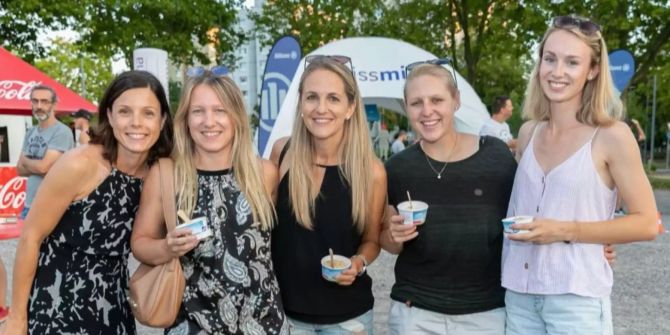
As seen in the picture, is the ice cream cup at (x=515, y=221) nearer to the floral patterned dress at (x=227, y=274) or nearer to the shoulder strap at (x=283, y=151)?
the floral patterned dress at (x=227, y=274)

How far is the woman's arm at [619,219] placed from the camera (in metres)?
2.19

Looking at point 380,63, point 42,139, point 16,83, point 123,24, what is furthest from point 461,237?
point 123,24

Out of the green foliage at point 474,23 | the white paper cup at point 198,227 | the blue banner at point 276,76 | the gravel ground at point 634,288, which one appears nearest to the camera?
the white paper cup at point 198,227

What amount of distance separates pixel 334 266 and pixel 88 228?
1.08 meters

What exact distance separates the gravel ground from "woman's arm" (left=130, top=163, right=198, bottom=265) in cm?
296

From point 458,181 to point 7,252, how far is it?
8.19 meters

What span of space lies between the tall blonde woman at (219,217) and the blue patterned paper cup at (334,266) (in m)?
0.24

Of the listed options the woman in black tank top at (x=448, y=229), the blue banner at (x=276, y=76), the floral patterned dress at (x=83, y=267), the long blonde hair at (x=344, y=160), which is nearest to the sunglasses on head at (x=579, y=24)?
the woman in black tank top at (x=448, y=229)

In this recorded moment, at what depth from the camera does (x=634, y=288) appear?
20.7 feet

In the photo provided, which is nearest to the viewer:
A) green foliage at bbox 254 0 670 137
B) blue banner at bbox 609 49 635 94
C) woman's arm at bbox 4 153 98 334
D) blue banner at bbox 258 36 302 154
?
woman's arm at bbox 4 153 98 334

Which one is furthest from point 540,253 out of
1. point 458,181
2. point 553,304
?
point 458,181

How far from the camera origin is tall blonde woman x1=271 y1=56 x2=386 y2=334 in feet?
8.53

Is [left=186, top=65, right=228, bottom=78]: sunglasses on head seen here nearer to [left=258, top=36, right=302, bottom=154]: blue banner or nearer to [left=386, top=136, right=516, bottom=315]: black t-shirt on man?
[left=386, top=136, right=516, bottom=315]: black t-shirt on man

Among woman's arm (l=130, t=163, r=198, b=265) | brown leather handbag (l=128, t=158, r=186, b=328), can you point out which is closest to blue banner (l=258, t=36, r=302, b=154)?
→ woman's arm (l=130, t=163, r=198, b=265)
